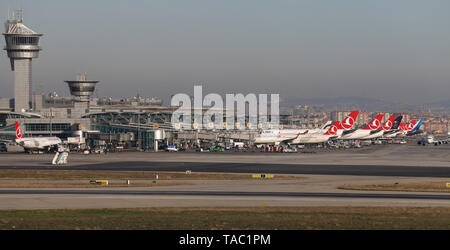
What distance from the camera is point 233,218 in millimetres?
32031

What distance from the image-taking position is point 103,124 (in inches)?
6309

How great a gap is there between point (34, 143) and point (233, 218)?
305 ft

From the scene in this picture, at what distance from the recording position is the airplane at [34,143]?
116650 millimetres

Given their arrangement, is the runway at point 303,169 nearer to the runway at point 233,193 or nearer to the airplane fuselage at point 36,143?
the runway at point 233,193

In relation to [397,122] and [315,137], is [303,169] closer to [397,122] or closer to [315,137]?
[315,137]

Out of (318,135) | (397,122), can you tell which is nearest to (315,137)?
(318,135)

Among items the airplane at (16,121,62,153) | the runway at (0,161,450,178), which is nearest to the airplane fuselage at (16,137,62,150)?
the airplane at (16,121,62,153)

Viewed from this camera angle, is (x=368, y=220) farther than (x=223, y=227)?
Yes

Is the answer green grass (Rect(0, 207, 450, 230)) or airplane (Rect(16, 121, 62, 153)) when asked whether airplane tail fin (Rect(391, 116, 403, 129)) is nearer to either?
airplane (Rect(16, 121, 62, 153))
